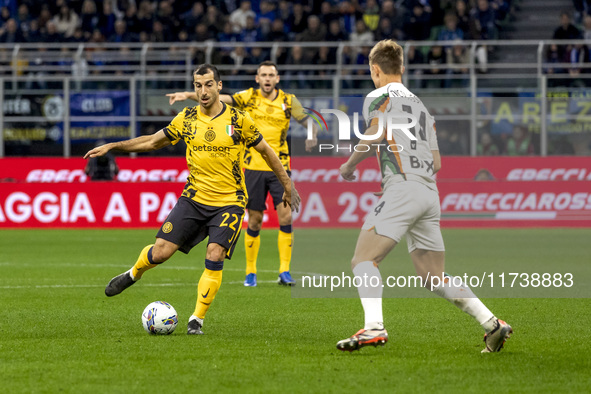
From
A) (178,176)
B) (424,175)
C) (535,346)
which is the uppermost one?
(424,175)

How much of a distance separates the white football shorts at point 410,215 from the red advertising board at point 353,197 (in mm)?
12845

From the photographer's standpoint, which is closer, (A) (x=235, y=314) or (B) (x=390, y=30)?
(A) (x=235, y=314)

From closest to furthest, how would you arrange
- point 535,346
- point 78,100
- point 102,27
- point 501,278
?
point 535,346 < point 501,278 < point 78,100 < point 102,27

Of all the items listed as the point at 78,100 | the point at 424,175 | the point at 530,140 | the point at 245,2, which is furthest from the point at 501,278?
the point at 245,2

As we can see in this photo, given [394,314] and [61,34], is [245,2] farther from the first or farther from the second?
[394,314]

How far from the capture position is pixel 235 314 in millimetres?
9438

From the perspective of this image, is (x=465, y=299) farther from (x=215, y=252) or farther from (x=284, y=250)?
(x=284, y=250)

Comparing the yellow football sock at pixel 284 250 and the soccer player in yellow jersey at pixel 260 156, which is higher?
the soccer player in yellow jersey at pixel 260 156

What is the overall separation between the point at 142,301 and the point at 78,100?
1286 cm

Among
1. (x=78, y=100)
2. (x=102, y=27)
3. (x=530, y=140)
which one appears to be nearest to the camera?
(x=530, y=140)

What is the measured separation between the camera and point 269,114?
39.2 feet

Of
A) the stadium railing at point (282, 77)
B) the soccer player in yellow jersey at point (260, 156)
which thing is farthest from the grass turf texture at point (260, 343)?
the stadium railing at point (282, 77)

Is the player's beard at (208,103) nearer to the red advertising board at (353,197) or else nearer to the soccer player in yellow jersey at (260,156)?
the soccer player in yellow jersey at (260,156)

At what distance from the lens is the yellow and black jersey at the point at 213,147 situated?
827 centimetres
